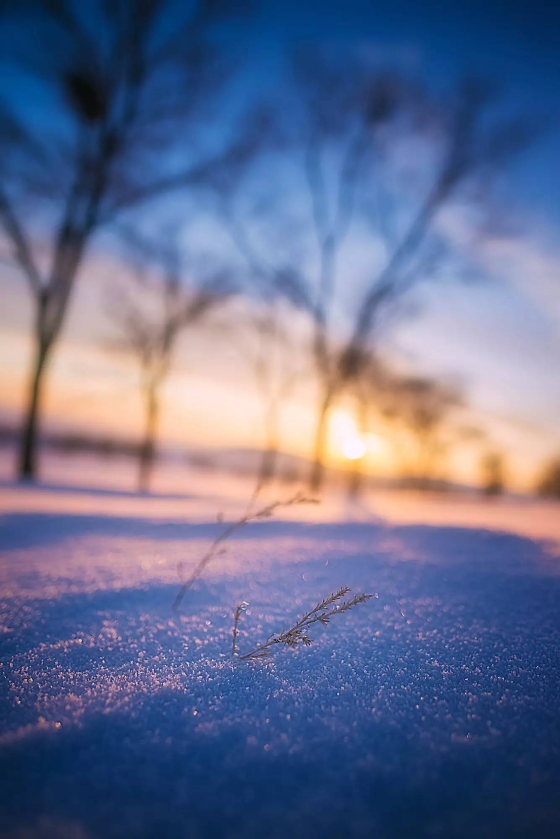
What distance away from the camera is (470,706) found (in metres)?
0.92

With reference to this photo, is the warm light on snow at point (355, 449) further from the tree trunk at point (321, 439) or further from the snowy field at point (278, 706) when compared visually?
the snowy field at point (278, 706)

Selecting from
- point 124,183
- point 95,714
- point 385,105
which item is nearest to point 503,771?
point 95,714

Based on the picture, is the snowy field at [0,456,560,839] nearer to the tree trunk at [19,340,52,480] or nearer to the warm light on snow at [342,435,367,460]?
the tree trunk at [19,340,52,480]

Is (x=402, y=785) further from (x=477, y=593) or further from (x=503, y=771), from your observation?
(x=477, y=593)

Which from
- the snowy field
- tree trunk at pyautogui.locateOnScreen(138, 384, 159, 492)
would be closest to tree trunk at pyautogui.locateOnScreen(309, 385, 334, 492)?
tree trunk at pyautogui.locateOnScreen(138, 384, 159, 492)

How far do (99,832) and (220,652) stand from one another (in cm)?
52

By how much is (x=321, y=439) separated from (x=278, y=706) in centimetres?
1136

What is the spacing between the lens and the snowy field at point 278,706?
2.23 ft

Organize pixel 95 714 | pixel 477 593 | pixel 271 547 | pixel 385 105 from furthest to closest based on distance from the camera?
1. pixel 385 105
2. pixel 271 547
3. pixel 477 593
4. pixel 95 714

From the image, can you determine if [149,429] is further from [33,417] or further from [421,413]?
[421,413]

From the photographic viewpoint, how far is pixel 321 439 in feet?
40.1

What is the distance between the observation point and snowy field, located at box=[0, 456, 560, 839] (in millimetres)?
679

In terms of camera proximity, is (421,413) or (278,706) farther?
(421,413)

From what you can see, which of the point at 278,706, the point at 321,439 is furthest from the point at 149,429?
the point at 278,706
